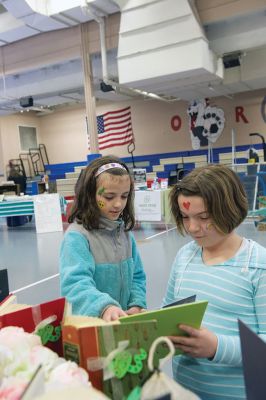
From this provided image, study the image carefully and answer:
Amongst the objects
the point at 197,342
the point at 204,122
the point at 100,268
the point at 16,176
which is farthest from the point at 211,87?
the point at 197,342

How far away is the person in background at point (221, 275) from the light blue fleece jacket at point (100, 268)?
29 centimetres

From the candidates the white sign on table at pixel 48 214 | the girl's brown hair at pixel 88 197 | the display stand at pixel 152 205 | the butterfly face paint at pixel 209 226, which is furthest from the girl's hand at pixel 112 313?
the white sign on table at pixel 48 214

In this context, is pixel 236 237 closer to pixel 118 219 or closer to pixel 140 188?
pixel 118 219

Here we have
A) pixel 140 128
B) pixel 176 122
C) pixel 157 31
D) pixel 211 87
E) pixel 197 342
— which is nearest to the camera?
pixel 197 342

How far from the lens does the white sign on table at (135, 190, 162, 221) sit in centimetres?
695

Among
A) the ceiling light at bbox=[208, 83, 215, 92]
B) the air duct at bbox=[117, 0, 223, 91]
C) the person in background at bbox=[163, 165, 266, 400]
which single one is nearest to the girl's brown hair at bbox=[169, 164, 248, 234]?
the person in background at bbox=[163, 165, 266, 400]

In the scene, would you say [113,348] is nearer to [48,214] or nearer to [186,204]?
[186,204]

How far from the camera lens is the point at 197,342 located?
807 mm

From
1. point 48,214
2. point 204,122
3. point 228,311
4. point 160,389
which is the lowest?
point 48,214

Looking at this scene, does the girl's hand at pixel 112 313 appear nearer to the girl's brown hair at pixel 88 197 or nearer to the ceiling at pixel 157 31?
the girl's brown hair at pixel 88 197

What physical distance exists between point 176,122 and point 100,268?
1184 cm

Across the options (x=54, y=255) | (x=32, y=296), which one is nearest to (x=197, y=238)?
(x=32, y=296)

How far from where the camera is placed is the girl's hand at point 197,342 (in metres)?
0.77

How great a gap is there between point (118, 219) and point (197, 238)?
551mm
